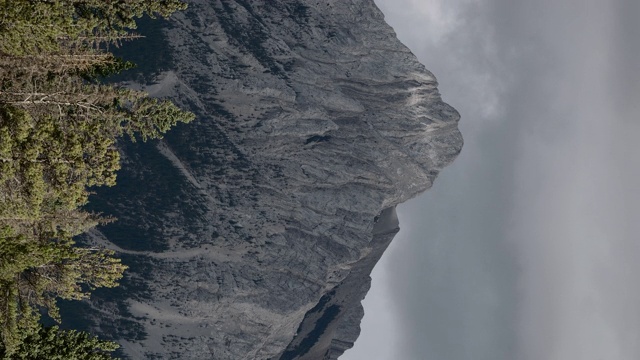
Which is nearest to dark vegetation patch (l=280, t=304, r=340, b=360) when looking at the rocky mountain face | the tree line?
the rocky mountain face

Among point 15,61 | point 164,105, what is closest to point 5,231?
point 15,61

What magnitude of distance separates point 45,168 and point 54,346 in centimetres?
1032

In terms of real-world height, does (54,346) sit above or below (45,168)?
below

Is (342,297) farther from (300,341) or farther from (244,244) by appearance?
(244,244)

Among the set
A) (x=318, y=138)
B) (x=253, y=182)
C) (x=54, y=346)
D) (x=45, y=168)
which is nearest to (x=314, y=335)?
(x=253, y=182)

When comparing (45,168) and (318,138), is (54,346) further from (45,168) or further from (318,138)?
(318,138)

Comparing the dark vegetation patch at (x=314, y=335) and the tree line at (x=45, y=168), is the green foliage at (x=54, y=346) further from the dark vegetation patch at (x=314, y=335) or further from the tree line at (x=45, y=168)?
the dark vegetation patch at (x=314, y=335)

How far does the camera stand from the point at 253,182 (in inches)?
6309

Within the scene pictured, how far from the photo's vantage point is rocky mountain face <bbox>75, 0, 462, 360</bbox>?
152 m

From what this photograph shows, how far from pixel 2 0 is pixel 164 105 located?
1601 centimetres

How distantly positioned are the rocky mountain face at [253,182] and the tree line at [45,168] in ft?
332

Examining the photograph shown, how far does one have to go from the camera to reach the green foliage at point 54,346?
41719 mm

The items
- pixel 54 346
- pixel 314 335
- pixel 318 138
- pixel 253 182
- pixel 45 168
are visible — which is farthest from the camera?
pixel 314 335

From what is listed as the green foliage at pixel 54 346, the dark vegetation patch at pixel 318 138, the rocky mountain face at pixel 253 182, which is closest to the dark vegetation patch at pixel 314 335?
the rocky mountain face at pixel 253 182
